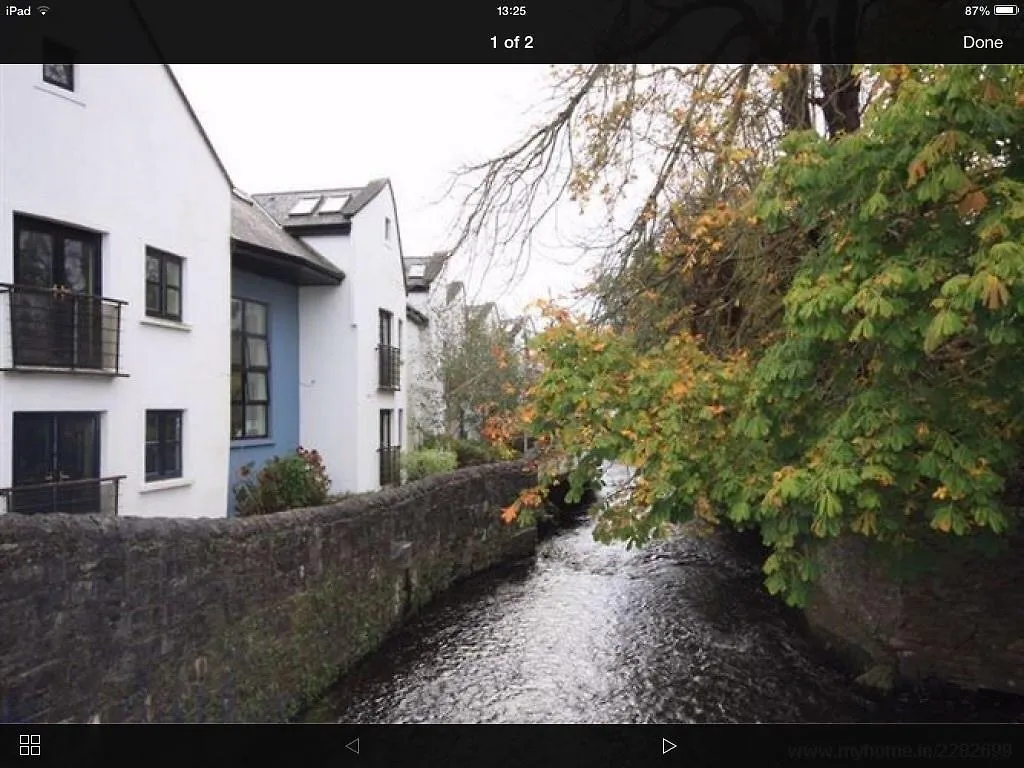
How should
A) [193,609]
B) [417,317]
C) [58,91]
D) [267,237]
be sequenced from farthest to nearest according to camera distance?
[417,317] → [267,237] → [58,91] → [193,609]

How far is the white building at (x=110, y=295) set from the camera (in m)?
8.35

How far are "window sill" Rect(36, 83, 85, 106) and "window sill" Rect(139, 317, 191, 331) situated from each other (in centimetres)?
300

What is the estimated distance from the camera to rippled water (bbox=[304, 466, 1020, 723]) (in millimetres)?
8445

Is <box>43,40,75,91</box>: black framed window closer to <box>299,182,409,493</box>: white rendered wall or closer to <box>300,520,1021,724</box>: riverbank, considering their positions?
<box>299,182,409,493</box>: white rendered wall

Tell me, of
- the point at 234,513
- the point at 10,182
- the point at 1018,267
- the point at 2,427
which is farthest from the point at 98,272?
the point at 1018,267

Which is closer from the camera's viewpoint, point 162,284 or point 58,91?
point 58,91

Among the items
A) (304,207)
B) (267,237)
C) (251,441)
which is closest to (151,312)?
(267,237)

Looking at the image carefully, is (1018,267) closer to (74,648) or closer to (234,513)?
(74,648)

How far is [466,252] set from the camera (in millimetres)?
7602

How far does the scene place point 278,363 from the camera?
50.9ft

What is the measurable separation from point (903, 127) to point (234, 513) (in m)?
12.6
